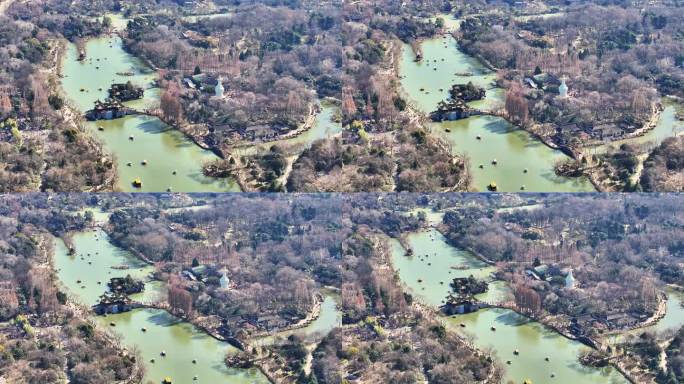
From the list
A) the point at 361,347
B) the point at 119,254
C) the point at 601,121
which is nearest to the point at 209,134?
the point at 119,254

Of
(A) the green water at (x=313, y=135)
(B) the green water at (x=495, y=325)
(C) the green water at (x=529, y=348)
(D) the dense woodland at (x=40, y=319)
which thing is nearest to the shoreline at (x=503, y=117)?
(A) the green water at (x=313, y=135)

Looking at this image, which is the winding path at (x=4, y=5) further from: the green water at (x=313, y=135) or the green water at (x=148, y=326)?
the green water at (x=313, y=135)

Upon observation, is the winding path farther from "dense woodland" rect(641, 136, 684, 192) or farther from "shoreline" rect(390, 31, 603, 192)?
Answer: "dense woodland" rect(641, 136, 684, 192)

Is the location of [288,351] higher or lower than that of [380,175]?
lower

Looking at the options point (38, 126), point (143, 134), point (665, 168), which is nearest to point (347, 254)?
point (143, 134)

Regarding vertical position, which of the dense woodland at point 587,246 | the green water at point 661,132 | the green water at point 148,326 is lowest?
the green water at point 148,326

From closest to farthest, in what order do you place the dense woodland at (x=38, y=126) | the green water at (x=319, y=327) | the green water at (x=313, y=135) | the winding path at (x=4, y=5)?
the green water at (x=319, y=327) < the dense woodland at (x=38, y=126) < the green water at (x=313, y=135) < the winding path at (x=4, y=5)

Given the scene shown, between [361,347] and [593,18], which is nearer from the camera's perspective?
[361,347]

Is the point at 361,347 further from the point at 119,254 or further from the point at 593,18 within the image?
the point at 593,18

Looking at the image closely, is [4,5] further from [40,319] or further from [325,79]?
[40,319]
